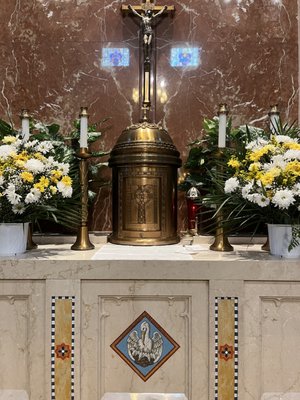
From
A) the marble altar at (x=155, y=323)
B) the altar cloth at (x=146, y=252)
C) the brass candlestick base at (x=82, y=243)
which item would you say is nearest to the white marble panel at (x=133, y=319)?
the marble altar at (x=155, y=323)

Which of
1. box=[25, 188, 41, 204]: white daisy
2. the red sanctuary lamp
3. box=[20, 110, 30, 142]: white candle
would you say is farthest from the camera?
the red sanctuary lamp

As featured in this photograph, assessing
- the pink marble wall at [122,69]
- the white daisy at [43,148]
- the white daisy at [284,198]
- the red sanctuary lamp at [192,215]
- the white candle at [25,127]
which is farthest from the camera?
the pink marble wall at [122,69]

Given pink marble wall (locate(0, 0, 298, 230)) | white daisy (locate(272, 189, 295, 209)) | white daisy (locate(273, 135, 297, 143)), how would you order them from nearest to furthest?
white daisy (locate(272, 189, 295, 209)) < white daisy (locate(273, 135, 297, 143)) < pink marble wall (locate(0, 0, 298, 230))

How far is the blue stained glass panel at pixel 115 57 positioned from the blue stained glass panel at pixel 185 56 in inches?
13.7

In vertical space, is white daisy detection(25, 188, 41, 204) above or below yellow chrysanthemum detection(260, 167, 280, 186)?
below

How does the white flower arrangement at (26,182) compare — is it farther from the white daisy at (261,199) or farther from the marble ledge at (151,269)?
the white daisy at (261,199)

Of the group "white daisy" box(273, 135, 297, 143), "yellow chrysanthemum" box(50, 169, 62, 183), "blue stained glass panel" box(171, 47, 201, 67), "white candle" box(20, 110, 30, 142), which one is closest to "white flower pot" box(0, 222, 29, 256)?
"yellow chrysanthemum" box(50, 169, 62, 183)

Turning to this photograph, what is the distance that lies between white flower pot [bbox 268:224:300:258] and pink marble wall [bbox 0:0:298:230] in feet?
3.15

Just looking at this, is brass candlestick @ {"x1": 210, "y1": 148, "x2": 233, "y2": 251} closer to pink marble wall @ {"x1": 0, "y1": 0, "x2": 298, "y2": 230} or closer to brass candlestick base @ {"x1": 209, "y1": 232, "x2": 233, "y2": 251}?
brass candlestick base @ {"x1": 209, "y1": 232, "x2": 233, "y2": 251}

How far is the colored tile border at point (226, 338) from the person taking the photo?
200 cm

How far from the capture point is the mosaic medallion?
2.03m

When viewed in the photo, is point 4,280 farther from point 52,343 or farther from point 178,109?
point 178,109

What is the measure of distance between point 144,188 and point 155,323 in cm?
85

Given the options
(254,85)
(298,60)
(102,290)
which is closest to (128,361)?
(102,290)
